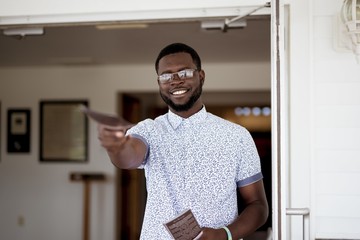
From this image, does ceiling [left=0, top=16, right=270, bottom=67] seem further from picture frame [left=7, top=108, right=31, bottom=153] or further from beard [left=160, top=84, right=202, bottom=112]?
beard [left=160, top=84, right=202, bottom=112]

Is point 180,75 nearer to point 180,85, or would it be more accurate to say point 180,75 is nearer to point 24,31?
point 180,85

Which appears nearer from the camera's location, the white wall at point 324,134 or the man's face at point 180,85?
the man's face at point 180,85

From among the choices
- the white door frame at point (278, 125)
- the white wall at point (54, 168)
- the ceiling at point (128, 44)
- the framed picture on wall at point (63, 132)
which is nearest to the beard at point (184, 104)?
the white door frame at point (278, 125)

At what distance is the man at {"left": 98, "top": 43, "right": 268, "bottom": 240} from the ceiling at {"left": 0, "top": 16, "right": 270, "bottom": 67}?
1672 mm

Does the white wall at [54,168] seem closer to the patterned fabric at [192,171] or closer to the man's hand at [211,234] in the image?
the patterned fabric at [192,171]

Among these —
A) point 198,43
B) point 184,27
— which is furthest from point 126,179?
point 184,27

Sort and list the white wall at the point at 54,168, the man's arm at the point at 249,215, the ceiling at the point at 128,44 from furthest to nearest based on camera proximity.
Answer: the white wall at the point at 54,168 < the ceiling at the point at 128,44 < the man's arm at the point at 249,215

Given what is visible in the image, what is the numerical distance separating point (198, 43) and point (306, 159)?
2531 mm

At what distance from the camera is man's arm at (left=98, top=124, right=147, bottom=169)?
1334mm

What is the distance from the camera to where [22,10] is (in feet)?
7.32

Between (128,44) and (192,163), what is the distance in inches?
110

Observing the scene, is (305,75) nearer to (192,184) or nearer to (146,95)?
(192,184)

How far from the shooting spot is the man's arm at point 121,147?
4.38 feet

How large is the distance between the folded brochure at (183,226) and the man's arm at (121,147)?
0.27 m
